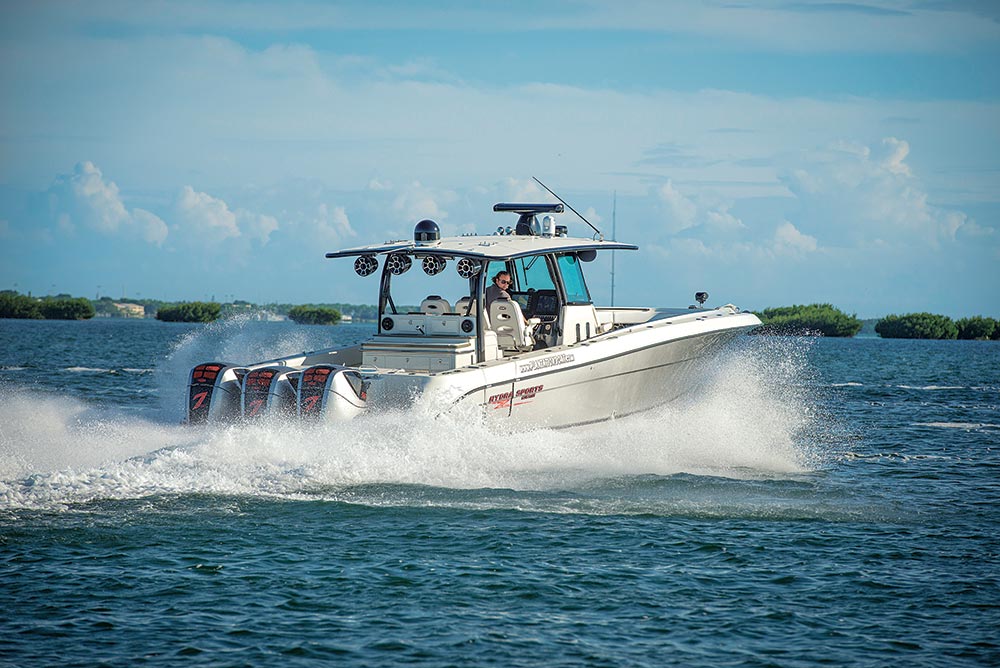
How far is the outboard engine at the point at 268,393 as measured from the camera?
38.5 ft

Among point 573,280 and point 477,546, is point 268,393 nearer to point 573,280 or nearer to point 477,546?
point 477,546

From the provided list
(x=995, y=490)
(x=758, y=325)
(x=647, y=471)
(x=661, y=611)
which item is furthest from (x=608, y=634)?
(x=758, y=325)

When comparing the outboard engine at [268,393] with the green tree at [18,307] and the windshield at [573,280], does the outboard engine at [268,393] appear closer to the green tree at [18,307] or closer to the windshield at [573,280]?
the windshield at [573,280]

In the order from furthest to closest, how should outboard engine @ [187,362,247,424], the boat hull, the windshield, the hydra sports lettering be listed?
the windshield → the hydra sports lettering → the boat hull → outboard engine @ [187,362,247,424]

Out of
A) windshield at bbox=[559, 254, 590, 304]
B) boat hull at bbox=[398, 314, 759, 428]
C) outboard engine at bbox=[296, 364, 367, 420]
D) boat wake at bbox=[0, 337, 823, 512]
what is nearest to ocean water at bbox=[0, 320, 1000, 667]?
boat wake at bbox=[0, 337, 823, 512]

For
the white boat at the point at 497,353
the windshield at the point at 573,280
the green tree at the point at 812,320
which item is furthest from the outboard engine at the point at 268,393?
the green tree at the point at 812,320

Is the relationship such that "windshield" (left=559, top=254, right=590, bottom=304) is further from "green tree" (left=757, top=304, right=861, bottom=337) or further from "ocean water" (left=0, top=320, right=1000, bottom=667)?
"green tree" (left=757, top=304, right=861, bottom=337)

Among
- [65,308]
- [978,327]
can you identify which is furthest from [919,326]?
[65,308]

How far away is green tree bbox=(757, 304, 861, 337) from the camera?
308 ft

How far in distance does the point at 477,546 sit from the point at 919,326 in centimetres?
10303

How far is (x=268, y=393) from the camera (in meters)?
11.8

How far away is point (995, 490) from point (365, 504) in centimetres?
753

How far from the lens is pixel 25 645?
6.77m

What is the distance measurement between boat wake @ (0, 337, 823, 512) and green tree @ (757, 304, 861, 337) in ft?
252
